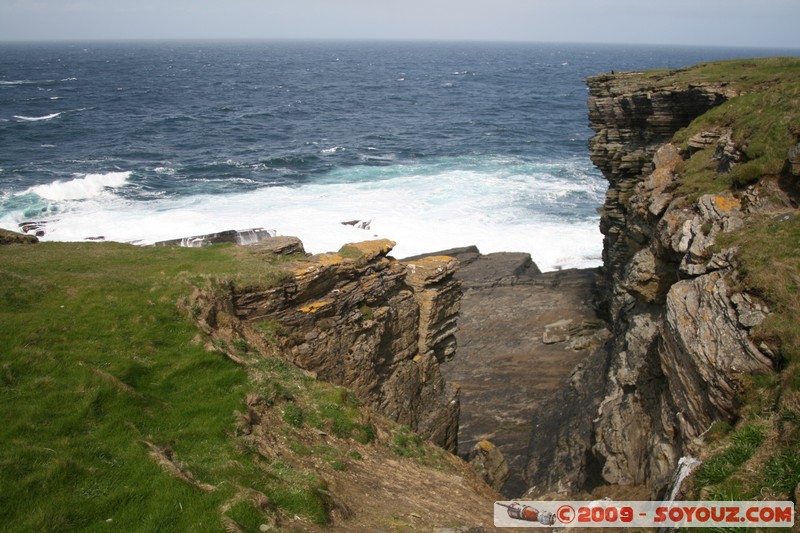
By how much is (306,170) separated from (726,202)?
57082 millimetres

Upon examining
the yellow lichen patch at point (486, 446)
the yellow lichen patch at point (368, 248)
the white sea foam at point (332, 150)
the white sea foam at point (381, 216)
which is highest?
the yellow lichen patch at point (368, 248)

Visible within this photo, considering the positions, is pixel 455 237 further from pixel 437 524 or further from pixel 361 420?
pixel 437 524

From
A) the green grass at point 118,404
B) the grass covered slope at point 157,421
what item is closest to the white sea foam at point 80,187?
the grass covered slope at point 157,421

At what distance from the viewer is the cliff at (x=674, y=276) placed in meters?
15.7

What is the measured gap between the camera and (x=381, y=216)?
5775 centimetres

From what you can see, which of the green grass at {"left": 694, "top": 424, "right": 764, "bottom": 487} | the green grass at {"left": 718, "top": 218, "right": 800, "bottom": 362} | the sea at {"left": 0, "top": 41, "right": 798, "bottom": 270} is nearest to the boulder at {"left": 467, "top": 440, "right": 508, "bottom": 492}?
the green grass at {"left": 718, "top": 218, "right": 800, "bottom": 362}

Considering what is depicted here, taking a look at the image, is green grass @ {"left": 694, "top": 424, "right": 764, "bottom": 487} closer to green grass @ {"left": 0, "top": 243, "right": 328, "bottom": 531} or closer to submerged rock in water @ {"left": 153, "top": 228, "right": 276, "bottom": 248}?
green grass @ {"left": 0, "top": 243, "right": 328, "bottom": 531}

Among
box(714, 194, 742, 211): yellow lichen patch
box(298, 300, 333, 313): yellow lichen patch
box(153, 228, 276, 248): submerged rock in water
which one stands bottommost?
box(153, 228, 276, 248): submerged rock in water

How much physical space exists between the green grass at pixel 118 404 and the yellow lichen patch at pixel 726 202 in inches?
625

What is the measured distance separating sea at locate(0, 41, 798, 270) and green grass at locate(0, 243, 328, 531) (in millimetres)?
28223

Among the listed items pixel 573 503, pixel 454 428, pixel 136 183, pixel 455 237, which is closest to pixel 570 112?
pixel 455 237

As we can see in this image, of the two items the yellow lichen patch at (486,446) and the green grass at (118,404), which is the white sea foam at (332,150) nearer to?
the yellow lichen patch at (486,446)

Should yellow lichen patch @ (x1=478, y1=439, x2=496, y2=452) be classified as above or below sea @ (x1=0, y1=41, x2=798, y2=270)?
below

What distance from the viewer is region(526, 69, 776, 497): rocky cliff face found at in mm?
15773
